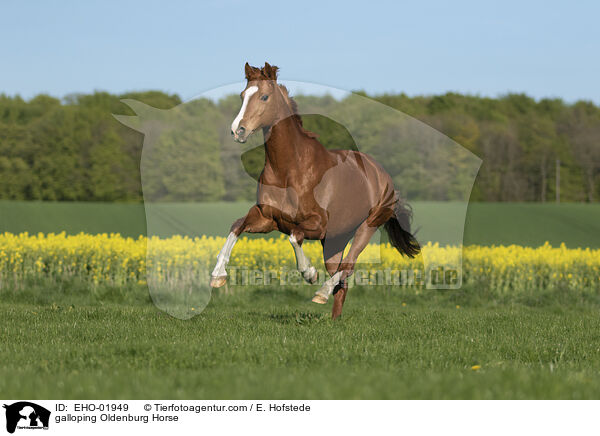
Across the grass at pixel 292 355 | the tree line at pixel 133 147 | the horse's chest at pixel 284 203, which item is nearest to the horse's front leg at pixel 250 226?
the horse's chest at pixel 284 203

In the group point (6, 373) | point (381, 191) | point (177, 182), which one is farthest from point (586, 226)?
point (6, 373)

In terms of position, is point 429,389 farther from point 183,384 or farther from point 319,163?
point 319,163

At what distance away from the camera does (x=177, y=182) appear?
778cm

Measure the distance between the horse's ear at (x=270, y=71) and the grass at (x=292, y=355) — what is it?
3335 mm

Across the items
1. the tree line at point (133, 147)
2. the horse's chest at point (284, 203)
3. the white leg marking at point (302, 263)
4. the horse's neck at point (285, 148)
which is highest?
the tree line at point (133, 147)

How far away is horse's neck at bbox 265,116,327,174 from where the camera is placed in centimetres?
723

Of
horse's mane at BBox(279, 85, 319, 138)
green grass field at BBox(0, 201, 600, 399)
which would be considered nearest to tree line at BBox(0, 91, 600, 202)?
green grass field at BBox(0, 201, 600, 399)

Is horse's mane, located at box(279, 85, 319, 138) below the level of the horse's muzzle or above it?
above

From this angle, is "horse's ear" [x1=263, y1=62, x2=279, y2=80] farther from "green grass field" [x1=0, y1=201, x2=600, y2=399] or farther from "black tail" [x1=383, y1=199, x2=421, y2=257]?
"black tail" [x1=383, y1=199, x2=421, y2=257]

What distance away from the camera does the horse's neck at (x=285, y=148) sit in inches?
285

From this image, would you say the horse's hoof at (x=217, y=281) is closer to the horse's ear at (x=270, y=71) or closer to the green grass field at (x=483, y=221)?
the horse's ear at (x=270, y=71)

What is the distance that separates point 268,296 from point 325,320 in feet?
17.6
